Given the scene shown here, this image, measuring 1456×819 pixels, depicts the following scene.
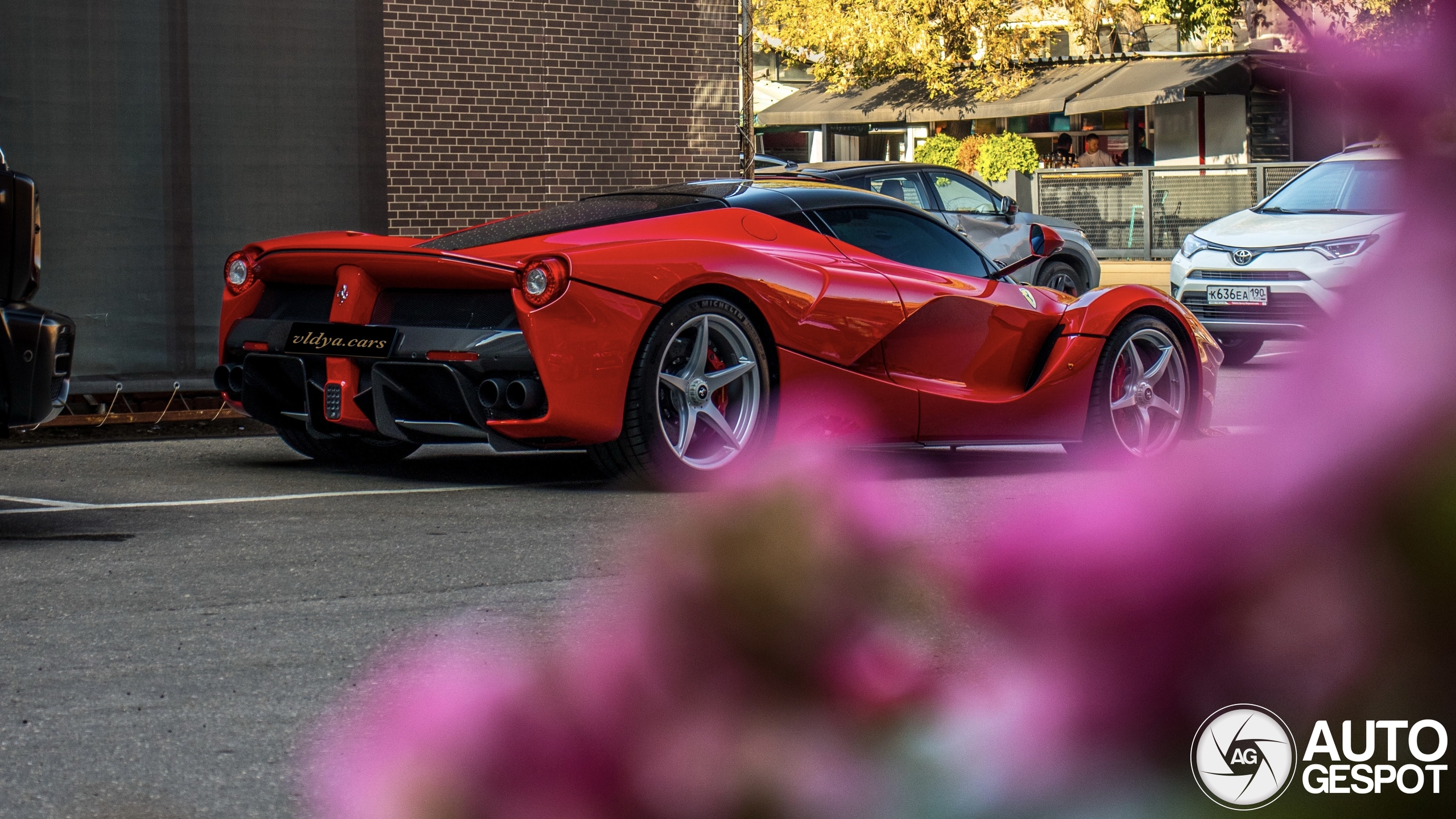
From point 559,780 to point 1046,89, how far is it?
35.1 metres

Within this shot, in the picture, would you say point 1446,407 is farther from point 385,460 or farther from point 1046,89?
point 1046,89

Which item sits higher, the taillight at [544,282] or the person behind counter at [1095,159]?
the person behind counter at [1095,159]

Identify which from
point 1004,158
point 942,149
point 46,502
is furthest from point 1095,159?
point 46,502

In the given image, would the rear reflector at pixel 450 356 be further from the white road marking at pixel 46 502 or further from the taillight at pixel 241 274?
the white road marking at pixel 46 502

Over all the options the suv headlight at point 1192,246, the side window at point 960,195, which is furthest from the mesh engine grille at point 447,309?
the side window at point 960,195

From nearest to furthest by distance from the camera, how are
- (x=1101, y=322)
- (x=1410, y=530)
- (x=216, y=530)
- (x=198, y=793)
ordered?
(x=1410, y=530)
(x=198, y=793)
(x=216, y=530)
(x=1101, y=322)

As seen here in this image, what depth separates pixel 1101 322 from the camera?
292 inches

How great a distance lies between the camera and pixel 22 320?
17.8ft

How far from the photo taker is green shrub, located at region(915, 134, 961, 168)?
1345 inches

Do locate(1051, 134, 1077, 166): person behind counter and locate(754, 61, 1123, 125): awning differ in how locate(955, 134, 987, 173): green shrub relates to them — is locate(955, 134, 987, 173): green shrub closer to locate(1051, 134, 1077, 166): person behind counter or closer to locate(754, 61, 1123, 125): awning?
locate(1051, 134, 1077, 166): person behind counter

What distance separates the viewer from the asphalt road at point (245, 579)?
3.07 meters

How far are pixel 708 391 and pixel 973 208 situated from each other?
30.2ft

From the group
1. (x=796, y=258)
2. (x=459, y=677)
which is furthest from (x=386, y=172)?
(x=459, y=677)

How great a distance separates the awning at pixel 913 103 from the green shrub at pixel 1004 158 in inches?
74.9
